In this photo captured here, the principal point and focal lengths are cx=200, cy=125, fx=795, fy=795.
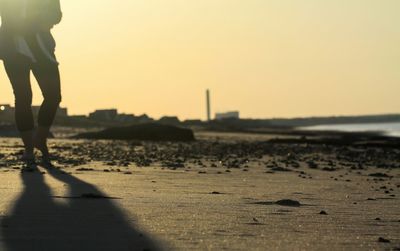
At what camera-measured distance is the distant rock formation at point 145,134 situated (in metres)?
26.1

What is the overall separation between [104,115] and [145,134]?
39.6 m

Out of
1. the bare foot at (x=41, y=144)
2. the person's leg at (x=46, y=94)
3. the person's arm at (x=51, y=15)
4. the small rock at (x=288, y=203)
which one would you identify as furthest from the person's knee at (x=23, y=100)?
the small rock at (x=288, y=203)

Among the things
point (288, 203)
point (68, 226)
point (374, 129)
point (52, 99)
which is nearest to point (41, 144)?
point (52, 99)

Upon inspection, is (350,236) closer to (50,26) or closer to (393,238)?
(393,238)

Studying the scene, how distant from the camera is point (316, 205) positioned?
5.47 m

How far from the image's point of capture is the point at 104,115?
65438 millimetres

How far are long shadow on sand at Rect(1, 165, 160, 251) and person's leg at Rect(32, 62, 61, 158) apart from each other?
299 centimetres

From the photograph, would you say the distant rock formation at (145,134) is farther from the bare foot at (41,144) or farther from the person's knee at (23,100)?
the person's knee at (23,100)

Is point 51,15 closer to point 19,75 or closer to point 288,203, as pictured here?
point 19,75

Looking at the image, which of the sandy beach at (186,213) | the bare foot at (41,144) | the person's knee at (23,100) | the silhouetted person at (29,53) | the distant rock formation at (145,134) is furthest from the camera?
the distant rock formation at (145,134)

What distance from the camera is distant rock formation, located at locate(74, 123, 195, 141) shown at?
26.1 m

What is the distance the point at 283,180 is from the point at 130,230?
184 inches

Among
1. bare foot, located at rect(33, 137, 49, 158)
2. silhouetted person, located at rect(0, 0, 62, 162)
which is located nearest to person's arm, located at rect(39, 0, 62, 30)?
silhouetted person, located at rect(0, 0, 62, 162)

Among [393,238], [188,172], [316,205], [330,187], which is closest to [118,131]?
[188,172]
